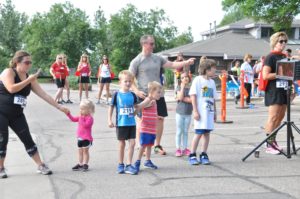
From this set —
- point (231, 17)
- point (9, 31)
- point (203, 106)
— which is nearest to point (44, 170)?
point (203, 106)

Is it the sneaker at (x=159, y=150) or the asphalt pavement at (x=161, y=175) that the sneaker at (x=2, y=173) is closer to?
the asphalt pavement at (x=161, y=175)

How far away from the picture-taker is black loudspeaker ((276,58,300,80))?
25.1ft

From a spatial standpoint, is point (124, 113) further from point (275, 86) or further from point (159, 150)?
point (275, 86)

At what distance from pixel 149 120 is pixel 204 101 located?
3.23ft

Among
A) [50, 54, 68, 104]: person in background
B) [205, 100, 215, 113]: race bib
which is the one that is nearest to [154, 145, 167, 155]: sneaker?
[205, 100, 215, 113]: race bib

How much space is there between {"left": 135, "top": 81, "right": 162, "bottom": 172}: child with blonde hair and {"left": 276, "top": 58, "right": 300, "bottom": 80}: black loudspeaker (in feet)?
6.50

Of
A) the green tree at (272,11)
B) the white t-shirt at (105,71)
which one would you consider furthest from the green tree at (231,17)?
the white t-shirt at (105,71)

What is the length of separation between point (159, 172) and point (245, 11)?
2271 cm

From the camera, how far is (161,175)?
7.18 metres

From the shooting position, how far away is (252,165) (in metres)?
7.83

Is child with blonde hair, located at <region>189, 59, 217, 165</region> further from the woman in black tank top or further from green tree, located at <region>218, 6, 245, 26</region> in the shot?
green tree, located at <region>218, 6, 245, 26</region>

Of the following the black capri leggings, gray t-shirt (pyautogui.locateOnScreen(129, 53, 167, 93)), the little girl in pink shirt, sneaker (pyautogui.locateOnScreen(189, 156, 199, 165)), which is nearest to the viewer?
the black capri leggings

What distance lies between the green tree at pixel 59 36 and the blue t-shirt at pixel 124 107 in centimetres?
5806

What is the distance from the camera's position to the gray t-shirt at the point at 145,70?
8344 millimetres
